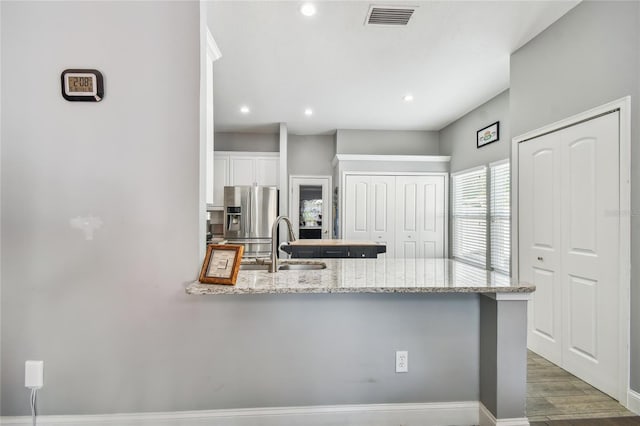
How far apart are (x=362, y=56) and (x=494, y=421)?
118 inches

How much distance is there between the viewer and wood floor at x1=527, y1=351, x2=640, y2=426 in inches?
76.2

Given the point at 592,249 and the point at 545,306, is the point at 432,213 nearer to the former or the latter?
the point at 545,306

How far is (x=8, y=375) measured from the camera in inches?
68.6

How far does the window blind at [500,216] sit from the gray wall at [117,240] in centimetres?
318

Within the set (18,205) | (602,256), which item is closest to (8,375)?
(18,205)

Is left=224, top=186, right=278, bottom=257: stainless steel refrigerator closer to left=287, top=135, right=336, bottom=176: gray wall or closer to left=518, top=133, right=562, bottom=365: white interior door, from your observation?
left=287, top=135, right=336, bottom=176: gray wall

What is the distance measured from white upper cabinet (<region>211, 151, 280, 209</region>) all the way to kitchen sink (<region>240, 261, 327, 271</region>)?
11.5 feet

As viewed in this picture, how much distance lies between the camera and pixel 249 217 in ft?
17.2

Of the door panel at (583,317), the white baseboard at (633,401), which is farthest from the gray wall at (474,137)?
the white baseboard at (633,401)

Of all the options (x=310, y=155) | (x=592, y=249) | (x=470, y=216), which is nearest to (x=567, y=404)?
(x=592, y=249)

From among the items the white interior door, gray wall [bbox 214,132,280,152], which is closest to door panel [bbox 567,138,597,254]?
the white interior door

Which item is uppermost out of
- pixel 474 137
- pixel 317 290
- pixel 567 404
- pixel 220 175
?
pixel 474 137

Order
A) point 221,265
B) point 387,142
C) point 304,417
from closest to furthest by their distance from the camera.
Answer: point 221,265
point 304,417
point 387,142

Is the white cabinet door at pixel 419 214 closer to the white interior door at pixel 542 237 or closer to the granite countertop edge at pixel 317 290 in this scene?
the white interior door at pixel 542 237
